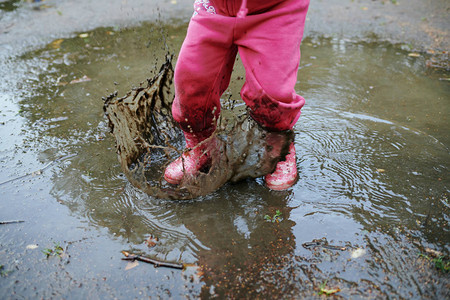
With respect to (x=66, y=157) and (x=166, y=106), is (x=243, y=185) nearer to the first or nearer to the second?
(x=166, y=106)

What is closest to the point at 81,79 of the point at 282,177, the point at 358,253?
the point at 282,177

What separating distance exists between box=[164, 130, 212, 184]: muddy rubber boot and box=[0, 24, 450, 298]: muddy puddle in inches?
7.2

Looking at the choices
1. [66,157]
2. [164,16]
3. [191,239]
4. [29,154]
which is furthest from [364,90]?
[164,16]

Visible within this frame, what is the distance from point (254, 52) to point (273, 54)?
0.30 feet

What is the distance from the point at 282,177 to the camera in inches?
75.8

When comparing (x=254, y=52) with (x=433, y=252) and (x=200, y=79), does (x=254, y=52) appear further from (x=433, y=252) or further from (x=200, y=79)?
(x=433, y=252)

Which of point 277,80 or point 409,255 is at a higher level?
point 277,80

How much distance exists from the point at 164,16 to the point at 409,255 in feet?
14.2

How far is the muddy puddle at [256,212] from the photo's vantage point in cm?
145

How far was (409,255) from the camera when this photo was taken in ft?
4.97

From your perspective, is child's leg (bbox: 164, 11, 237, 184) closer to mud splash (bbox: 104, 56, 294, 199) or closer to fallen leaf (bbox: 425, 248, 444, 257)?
mud splash (bbox: 104, 56, 294, 199)

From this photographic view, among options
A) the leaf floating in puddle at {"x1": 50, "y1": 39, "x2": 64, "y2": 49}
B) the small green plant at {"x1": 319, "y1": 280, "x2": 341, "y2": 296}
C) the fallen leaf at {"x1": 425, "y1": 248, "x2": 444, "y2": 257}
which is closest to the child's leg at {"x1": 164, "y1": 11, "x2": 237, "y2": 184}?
the small green plant at {"x1": 319, "y1": 280, "x2": 341, "y2": 296}

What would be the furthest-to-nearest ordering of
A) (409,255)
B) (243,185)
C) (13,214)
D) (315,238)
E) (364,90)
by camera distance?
(364,90), (243,185), (13,214), (315,238), (409,255)

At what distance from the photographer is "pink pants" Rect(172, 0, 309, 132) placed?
1.70m
